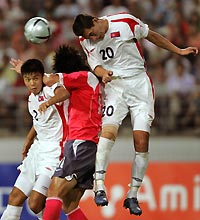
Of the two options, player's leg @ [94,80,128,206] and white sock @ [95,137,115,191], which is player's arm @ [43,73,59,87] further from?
white sock @ [95,137,115,191]

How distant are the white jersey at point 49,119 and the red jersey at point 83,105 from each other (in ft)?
0.45

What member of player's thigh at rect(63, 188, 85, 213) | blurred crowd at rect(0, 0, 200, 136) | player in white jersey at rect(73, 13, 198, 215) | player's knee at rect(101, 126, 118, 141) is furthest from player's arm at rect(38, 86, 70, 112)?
blurred crowd at rect(0, 0, 200, 136)

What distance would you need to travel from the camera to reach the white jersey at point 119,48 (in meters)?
8.12

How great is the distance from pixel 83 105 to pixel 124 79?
44 centimetres

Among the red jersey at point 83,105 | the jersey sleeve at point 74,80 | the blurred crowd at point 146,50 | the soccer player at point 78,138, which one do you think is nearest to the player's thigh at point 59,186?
the soccer player at point 78,138

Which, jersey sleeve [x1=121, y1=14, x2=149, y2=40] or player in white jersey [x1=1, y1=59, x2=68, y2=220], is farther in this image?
player in white jersey [x1=1, y1=59, x2=68, y2=220]

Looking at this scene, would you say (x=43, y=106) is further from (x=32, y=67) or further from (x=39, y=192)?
(x=39, y=192)

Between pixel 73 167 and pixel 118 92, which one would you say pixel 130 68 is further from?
pixel 73 167

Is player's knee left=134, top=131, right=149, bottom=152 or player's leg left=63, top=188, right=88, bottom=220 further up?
player's knee left=134, top=131, right=149, bottom=152

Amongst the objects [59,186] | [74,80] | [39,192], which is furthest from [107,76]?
[39,192]

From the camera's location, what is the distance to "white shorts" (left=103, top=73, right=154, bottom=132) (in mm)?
8117

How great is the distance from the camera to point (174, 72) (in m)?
12.3

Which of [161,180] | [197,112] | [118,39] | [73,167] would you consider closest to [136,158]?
[73,167]

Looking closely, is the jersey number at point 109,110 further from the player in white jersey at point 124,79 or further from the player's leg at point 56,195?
the player's leg at point 56,195
